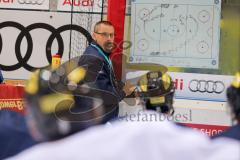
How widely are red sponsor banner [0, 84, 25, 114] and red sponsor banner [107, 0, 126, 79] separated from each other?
107cm

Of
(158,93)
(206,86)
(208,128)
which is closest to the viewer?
(158,93)

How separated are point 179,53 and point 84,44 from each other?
1.04 metres

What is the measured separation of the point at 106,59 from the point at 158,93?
209cm

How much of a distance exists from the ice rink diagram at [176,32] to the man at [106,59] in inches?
16.2

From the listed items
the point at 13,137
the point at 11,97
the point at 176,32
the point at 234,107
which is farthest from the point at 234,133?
the point at 11,97

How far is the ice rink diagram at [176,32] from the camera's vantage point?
559 cm

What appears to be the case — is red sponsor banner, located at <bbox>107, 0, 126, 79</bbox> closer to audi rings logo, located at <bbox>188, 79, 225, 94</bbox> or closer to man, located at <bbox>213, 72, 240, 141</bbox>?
audi rings logo, located at <bbox>188, 79, 225, 94</bbox>

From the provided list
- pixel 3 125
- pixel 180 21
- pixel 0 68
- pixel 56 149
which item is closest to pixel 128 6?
pixel 180 21

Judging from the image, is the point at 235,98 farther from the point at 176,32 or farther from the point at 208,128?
the point at 176,32

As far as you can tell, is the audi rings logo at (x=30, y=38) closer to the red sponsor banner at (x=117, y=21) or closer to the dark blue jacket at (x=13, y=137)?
the red sponsor banner at (x=117, y=21)

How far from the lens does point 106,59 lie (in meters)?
5.06

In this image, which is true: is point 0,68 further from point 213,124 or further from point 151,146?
point 151,146

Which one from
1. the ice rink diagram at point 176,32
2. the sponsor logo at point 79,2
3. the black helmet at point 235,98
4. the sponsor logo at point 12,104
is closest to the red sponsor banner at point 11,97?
the sponsor logo at point 12,104

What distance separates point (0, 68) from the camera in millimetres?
6070
